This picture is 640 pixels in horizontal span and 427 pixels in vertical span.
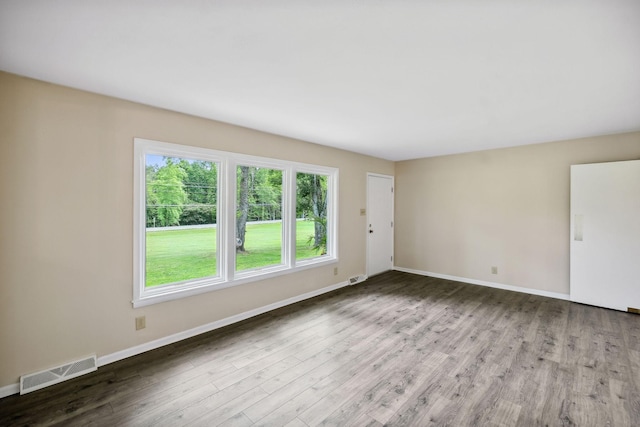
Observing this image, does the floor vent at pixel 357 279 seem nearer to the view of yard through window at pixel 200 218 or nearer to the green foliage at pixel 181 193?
the view of yard through window at pixel 200 218

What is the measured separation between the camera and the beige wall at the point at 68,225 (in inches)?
80.5

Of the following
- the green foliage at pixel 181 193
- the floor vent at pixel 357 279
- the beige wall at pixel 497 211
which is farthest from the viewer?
the floor vent at pixel 357 279

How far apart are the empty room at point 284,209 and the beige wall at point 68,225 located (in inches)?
0.6

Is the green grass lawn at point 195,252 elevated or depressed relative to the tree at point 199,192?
depressed

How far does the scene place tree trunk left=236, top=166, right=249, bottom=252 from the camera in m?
3.46

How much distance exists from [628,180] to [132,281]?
5.95 m

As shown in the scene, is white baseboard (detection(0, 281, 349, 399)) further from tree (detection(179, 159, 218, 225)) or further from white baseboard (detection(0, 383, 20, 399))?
tree (detection(179, 159, 218, 225))

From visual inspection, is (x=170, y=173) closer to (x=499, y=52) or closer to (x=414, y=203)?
(x=499, y=52)

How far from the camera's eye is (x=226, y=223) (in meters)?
3.27

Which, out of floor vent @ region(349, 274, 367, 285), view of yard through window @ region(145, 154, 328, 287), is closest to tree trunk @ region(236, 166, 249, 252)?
view of yard through window @ region(145, 154, 328, 287)

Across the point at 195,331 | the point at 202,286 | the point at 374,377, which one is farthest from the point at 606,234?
the point at 195,331

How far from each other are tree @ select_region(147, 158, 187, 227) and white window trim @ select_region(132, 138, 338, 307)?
0.12 m

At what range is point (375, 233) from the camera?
555cm

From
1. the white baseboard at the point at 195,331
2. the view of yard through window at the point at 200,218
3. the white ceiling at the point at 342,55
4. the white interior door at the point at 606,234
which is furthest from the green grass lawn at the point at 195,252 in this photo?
the white interior door at the point at 606,234
